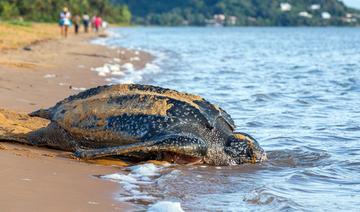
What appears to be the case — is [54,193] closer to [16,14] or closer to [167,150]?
[167,150]

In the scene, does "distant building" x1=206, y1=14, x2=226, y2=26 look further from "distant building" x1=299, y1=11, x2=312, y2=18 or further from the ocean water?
the ocean water

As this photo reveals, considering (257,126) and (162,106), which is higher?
(162,106)

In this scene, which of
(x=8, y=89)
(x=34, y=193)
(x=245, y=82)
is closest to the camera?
(x=34, y=193)

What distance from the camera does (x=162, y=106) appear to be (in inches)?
192

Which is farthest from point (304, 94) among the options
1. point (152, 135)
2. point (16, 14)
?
point (16, 14)

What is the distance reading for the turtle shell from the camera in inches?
188

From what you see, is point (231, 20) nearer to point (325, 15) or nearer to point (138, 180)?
point (325, 15)

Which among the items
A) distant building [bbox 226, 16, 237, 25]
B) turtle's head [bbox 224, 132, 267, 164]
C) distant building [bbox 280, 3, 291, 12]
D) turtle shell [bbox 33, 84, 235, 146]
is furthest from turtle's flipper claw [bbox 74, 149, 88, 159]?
distant building [bbox 280, 3, 291, 12]

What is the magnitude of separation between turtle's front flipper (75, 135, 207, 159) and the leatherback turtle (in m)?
0.04

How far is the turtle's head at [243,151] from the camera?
4863mm

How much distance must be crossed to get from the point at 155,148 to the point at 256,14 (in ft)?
449

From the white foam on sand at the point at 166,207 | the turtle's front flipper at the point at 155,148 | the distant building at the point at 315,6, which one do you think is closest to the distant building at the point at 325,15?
the distant building at the point at 315,6

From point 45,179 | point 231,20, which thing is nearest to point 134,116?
point 45,179

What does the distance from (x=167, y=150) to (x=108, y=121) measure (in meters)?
0.60
